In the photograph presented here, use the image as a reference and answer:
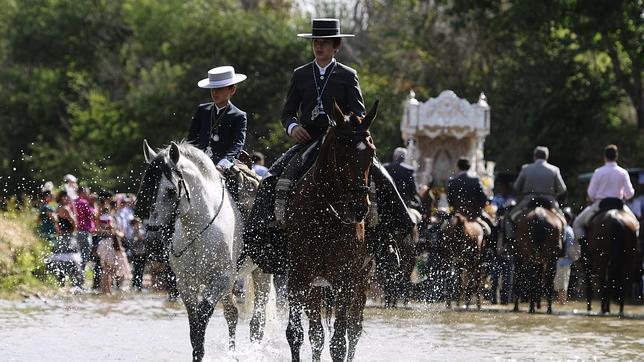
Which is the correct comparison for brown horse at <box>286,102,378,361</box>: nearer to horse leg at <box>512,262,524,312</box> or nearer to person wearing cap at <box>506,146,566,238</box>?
person wearing cap at <box>506,146,566,238</box>

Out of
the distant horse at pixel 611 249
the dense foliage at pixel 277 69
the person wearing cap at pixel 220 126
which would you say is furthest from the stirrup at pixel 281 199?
the dense foliage at pixel 277 69

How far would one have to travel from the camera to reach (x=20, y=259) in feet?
76.2

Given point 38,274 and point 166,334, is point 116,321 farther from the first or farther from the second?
point 38,274

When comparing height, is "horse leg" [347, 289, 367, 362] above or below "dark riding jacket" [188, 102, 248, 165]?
below

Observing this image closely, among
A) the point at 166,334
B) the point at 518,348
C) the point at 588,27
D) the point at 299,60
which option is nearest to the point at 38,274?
the point at 166,334

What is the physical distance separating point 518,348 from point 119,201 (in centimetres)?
1475

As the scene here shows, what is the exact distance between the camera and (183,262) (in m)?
12.2

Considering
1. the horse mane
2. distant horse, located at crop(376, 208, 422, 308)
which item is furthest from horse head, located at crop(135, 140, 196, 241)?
distant horse, located at crop(376, 208, 422, 308)

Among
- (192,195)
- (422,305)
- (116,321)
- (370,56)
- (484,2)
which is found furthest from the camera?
(370,56)

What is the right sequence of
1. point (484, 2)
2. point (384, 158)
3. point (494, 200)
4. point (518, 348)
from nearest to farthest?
1. point (518, 348)
2. point (494, 200)
3. point (484, 2)
4. point (384, 158)

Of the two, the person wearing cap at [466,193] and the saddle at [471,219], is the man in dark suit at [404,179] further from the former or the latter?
the saddle at [471,219]

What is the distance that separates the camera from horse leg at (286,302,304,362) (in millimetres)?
11438

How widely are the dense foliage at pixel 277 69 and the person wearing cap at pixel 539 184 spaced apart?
1242 centimetres

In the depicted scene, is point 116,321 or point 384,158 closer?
point 116,321
